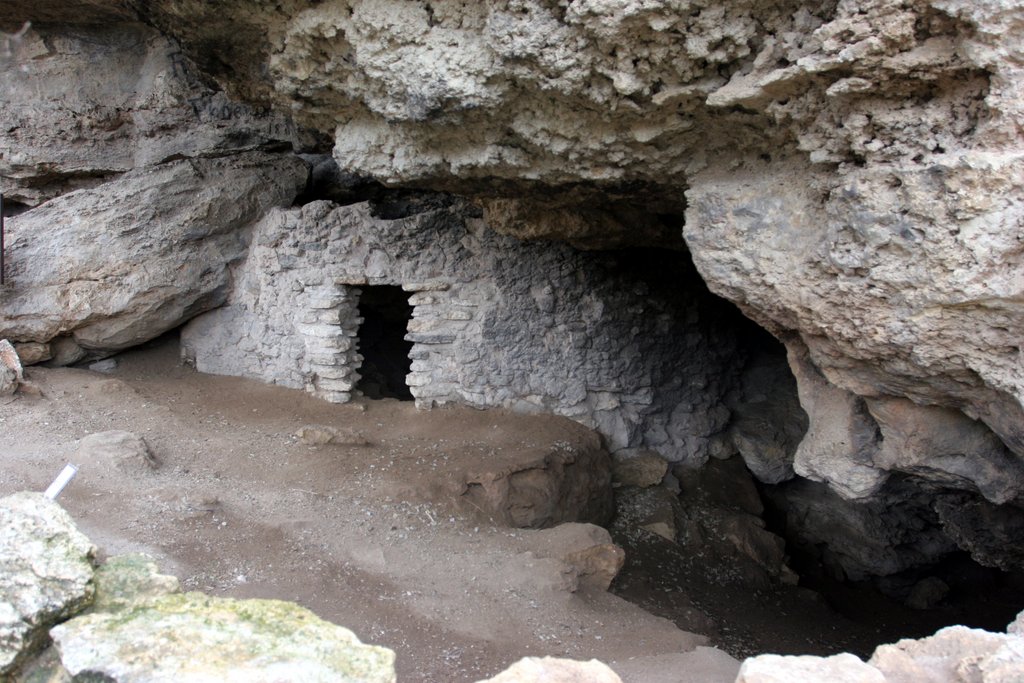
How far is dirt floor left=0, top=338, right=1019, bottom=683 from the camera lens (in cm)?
360

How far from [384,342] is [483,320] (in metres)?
2.76

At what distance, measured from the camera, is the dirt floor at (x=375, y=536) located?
11.8ft

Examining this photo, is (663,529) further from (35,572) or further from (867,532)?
(35,572)

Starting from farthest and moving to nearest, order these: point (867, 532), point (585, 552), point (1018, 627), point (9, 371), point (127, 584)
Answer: point (867, 532), point (9, 371), point (585, 552), point (1018, 627), point (127, 584)

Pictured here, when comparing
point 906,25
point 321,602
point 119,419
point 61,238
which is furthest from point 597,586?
point 61,238

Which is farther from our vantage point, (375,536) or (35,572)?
(375,536)

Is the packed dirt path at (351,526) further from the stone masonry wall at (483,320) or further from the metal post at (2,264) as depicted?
the metal post at (2,264)

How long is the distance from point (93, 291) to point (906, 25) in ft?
20.4

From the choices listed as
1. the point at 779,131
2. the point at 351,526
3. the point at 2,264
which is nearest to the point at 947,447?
the point at 779,131

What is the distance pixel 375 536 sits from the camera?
4.31 metres

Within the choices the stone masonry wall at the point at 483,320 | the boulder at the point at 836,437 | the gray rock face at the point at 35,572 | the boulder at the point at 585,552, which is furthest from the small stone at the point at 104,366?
the boulder at the point at 836,437

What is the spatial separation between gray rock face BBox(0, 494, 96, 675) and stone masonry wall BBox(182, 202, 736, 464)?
12.7ft

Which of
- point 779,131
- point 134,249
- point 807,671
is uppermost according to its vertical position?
point 779,131

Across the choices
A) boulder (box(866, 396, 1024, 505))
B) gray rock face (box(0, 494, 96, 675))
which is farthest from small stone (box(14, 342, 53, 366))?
boulder (box(866, 396, 1024, 505))
